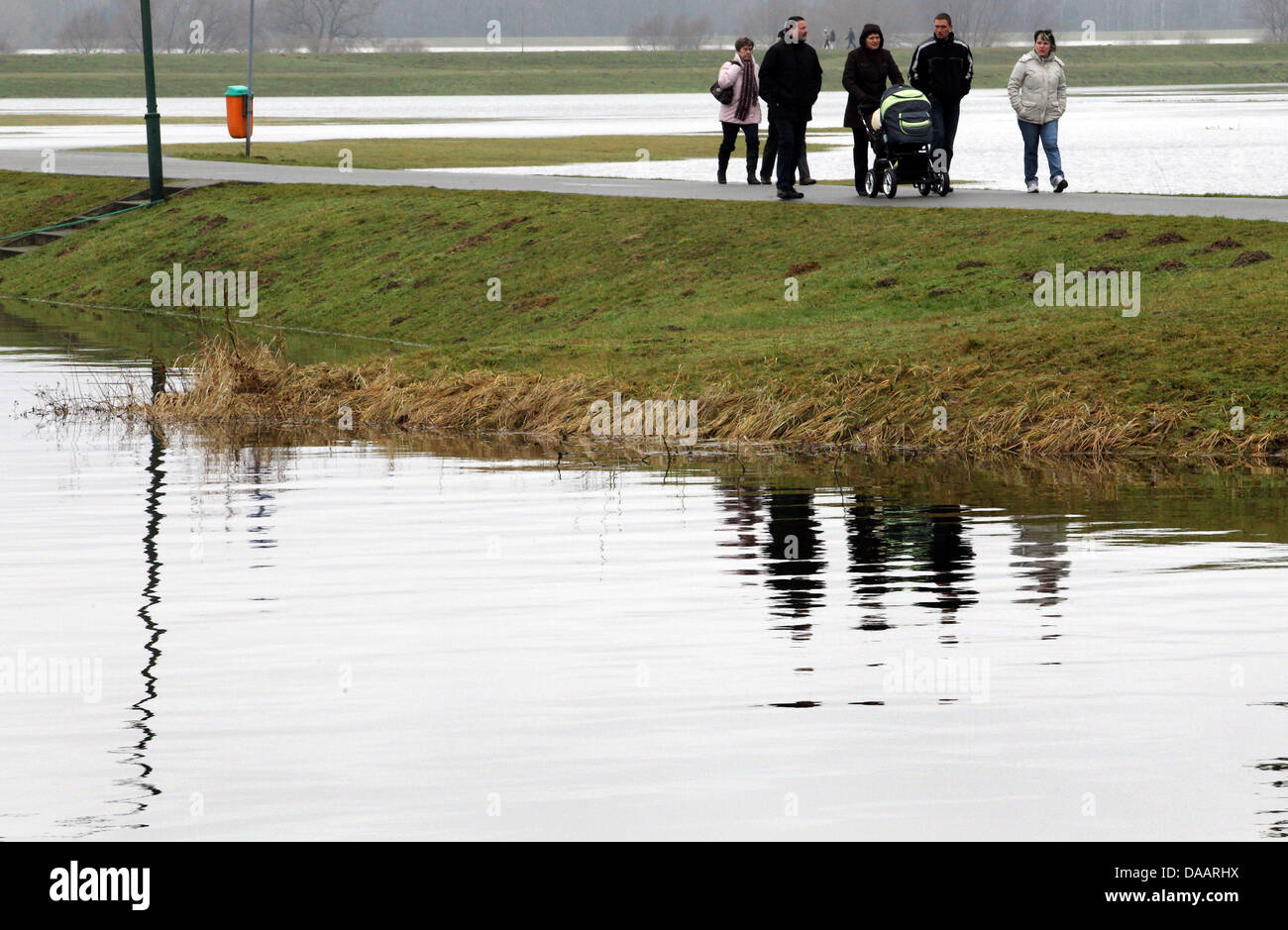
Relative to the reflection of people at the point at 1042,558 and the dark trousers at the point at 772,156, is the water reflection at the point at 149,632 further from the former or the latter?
the dark trousers at the point at 772,156

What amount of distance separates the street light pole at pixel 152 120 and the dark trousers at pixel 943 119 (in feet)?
47.0

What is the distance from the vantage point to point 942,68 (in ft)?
91.8

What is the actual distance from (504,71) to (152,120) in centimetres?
11596

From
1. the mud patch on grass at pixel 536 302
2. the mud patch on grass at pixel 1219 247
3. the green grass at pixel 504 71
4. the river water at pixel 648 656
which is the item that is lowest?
the river water at pixel 648 656

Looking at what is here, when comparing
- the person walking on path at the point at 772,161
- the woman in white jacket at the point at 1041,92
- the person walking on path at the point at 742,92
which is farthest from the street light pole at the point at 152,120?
the woman in white jacket at the point at 1041,92

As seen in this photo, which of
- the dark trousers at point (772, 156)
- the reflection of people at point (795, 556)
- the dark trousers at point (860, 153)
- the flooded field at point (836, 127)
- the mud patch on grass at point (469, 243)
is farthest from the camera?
the flooded field at point (836, 127)

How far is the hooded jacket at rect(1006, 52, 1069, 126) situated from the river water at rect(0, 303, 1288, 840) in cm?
1193

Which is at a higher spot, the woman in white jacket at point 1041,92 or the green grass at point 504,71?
the green grass at point 504,71

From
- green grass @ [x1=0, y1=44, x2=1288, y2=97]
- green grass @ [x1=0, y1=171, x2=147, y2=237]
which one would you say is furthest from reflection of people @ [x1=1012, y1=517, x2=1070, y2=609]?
green grass @ [x1=0, y1=44, x2=1288, y2=97]

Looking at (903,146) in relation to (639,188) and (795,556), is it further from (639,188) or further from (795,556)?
(795,556)

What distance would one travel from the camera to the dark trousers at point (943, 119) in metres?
28.0

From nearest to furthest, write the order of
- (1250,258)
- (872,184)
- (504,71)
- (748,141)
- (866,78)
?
(1250,258), (866,78), (872,184), (748,141), (504,71)

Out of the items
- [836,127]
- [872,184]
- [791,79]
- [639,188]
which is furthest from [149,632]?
[836,127]

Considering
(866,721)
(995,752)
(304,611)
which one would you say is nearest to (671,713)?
(866,721)
